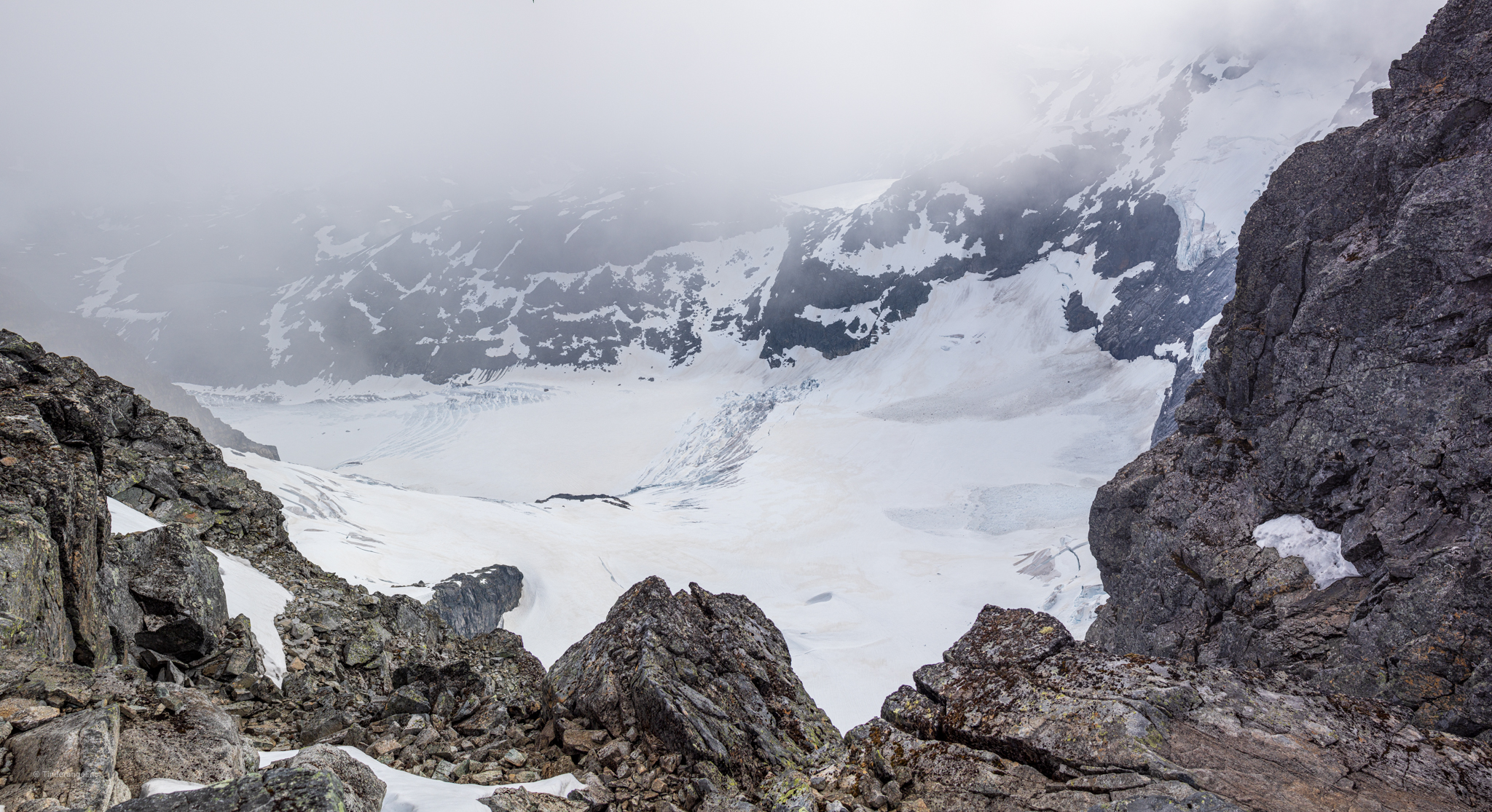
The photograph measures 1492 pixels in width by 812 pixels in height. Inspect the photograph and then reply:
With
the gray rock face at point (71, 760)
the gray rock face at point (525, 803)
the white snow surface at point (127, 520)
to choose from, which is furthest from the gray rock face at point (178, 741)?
the white snow surface at point (127, 520)

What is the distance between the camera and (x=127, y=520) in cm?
1292

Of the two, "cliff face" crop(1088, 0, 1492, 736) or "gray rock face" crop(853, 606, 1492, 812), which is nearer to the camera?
"gray rock face" crop(853, 606, 1492, 812)

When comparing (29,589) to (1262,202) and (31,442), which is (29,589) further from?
(1262,202)

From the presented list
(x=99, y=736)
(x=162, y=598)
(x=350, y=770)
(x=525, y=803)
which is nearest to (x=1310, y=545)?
(x=525, y=803)

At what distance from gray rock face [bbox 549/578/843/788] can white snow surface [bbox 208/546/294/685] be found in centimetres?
563

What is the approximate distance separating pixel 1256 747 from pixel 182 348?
24306 centimetres

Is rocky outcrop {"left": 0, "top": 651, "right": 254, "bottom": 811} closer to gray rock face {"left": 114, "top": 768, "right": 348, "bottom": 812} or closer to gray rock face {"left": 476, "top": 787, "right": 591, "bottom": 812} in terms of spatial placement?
gray rock face {"left": 114, "top": 768, "right": 348, "bottom": 812}

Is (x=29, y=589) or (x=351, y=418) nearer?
(x=29, y=589)

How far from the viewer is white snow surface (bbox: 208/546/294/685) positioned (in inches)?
456

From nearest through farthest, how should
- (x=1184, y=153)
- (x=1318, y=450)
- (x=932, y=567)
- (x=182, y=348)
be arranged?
(x=1318, y=450), (x=932, y=567), (x=1184, y=153), (x=182, y=348)

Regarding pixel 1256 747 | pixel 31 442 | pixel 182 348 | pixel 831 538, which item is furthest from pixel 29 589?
pixel 182 348

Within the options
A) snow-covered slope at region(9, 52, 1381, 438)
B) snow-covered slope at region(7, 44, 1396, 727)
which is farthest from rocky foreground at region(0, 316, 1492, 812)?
snow-covered slope at region(9, 52, 1381, 438)

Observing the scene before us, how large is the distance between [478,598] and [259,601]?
16026mm

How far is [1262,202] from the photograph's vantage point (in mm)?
20266
